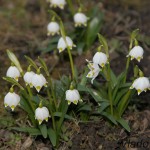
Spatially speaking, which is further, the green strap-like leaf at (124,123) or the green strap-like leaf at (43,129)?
the green strap-like leaf at (124,123)

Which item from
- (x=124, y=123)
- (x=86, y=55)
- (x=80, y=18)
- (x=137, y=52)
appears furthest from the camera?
(x=86, y=55)

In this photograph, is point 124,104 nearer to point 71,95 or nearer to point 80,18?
point 71,95

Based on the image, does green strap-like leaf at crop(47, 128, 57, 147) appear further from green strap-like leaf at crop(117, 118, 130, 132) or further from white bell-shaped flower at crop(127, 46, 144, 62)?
white bell-shaped flower at crop(127, 46, 144, 62)

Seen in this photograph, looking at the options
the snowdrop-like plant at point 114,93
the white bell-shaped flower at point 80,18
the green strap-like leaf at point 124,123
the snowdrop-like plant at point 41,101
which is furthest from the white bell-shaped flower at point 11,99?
the white bell-shaped flower at point 80,18

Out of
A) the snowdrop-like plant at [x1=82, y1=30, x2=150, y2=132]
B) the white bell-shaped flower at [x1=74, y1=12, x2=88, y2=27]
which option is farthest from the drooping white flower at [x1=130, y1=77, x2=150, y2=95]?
the white bell-shaped flower at [x1=74, y1=12, x2=88, y2=27]

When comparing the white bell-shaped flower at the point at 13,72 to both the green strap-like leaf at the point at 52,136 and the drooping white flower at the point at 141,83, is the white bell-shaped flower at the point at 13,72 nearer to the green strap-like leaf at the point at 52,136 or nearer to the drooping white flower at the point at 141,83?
the green strap-like leaf at the point at 52,136

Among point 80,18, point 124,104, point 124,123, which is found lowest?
point 124,123

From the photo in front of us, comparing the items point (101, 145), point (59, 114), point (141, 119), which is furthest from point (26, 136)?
point (141, 119)

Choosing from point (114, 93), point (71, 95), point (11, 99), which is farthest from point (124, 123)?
point (11, 99)
